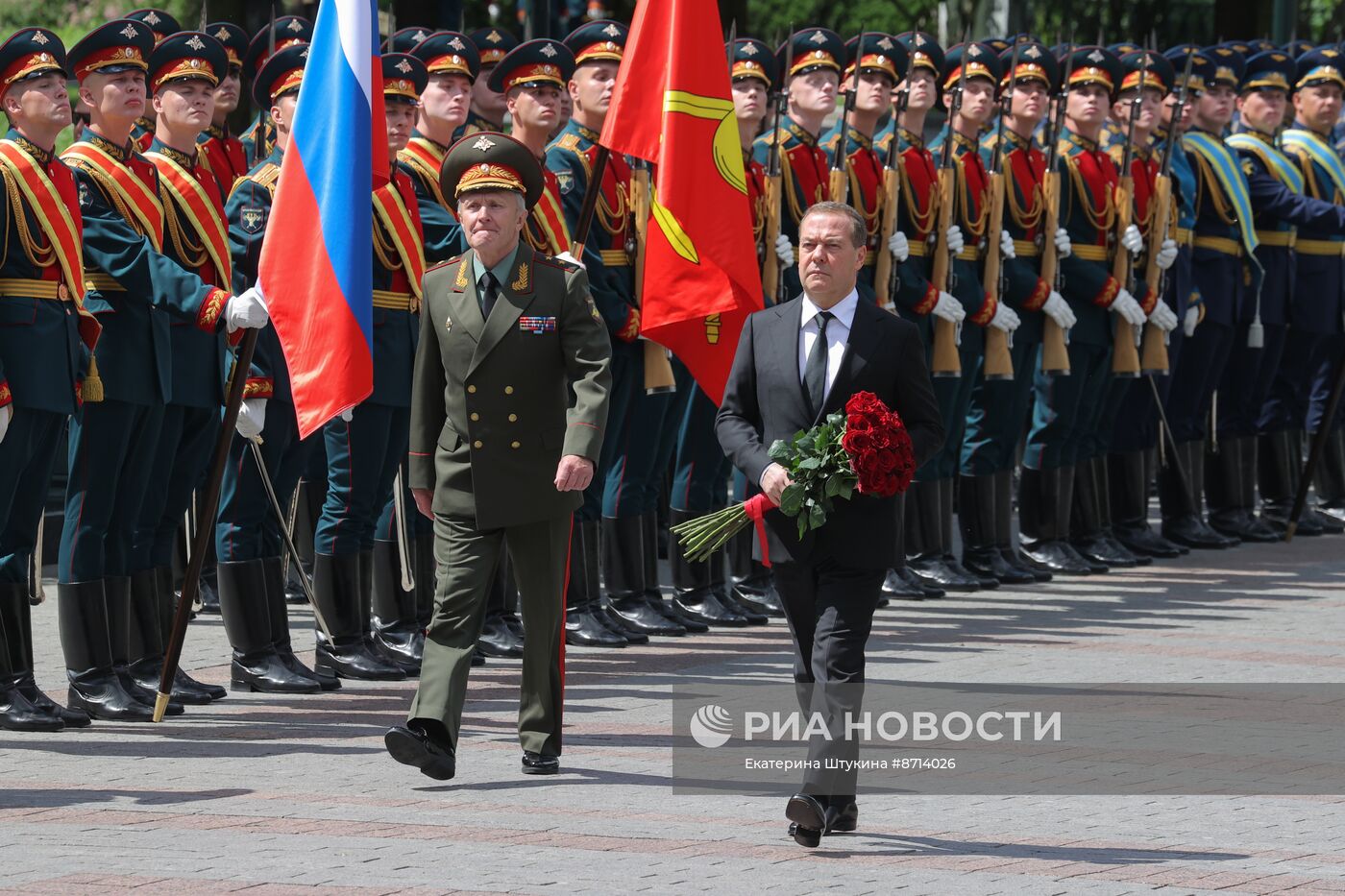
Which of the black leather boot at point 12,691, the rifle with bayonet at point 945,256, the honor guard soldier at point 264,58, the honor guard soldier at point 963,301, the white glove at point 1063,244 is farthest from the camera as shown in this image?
the white glove at point 1063,244

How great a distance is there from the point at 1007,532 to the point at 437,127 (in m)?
4.30

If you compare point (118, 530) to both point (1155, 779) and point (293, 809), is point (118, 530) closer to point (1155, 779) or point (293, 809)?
point (293, 809)

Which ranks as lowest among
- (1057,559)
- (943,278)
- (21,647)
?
(1057,559)

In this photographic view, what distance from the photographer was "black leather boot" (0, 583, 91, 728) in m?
8.30

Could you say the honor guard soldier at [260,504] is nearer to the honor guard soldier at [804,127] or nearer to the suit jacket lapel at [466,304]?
the suit jacket lapel at [466,304]

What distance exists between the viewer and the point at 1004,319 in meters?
12.4

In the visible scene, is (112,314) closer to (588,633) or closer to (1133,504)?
(588,633)

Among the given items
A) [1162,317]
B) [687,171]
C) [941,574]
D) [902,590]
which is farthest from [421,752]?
[1162,317]

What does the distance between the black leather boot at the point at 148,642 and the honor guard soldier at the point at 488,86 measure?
2.26 metres

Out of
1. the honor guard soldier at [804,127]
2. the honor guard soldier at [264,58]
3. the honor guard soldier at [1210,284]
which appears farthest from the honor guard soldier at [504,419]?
the honor guard soldier at [1210,284]

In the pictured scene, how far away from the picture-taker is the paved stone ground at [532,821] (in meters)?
6.19

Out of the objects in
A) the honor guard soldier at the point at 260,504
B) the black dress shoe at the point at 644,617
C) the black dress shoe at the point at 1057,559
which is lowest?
the black dress shoe at the point at 1057,559

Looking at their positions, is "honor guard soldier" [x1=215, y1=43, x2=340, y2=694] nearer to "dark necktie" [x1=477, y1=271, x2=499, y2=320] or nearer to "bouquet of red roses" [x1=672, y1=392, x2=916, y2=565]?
"dark necktie" [x1=477, y1=271, x2=499, y2=320]

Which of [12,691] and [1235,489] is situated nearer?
[12,691]
